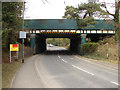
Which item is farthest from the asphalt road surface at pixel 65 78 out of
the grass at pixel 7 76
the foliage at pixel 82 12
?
the foliage at pixel 82 12

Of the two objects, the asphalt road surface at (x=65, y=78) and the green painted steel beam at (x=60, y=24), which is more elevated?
the green painted steel beam at (x=60, y=24)

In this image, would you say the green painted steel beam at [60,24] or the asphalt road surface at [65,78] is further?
the green painted steel beam at [60,24]

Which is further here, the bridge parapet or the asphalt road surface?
the bridge parapet

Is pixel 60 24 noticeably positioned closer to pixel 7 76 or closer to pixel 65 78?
pixel 65 78

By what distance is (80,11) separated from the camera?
2783 cm

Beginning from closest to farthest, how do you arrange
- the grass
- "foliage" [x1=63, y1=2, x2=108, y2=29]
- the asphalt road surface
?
the grass < the asphalt road surface < "foliage" [x1=63, y1=2, x2=108, y2=29]

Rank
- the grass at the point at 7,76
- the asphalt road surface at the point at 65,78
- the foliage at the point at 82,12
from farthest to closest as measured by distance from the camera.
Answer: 1. the foliage at the point at 82,12
2. the asphalt road surface at the point at 65,78
3. the grass at the point at 7,76

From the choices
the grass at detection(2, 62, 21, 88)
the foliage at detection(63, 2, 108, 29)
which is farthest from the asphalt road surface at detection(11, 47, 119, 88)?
the foliage at detection(63, 2, 108, 29)

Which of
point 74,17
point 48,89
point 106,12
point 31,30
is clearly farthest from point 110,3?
point 31,30

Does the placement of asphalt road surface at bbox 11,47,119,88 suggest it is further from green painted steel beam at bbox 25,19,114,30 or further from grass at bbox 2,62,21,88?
green painted steel beam at bbox 25,19,114,30

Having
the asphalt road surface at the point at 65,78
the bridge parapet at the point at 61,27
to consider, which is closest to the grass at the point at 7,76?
the asphalt road surface at the point at 65,78

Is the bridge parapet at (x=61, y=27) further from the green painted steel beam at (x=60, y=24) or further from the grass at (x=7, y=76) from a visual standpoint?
the grass at (x=7, y=76)

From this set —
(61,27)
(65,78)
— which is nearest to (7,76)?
(65,78)

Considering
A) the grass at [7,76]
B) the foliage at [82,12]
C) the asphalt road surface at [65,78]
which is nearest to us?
the grass at [7,76]
